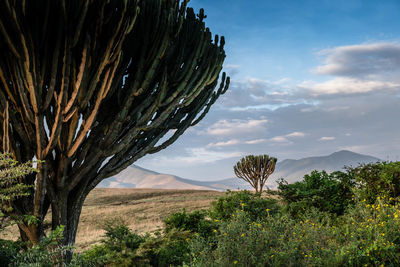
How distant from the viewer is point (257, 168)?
23.3 meters

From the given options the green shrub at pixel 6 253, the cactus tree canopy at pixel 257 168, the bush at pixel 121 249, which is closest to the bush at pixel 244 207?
the bush at pixel 121 249

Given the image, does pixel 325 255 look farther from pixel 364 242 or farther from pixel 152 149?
pixel 152 149

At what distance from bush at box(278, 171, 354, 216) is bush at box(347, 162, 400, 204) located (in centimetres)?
49

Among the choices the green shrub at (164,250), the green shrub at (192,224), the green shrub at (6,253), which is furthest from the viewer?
the green shrub at (192,224)

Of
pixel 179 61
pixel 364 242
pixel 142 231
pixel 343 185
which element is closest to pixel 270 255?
pixel 364 242

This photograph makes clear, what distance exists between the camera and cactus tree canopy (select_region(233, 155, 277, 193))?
23.3 meters

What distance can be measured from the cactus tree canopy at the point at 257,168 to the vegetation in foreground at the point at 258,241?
42.7 ft

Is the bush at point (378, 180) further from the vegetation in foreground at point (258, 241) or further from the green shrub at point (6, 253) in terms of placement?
the green shrub at point (6, 253)

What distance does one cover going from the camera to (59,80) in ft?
17.9

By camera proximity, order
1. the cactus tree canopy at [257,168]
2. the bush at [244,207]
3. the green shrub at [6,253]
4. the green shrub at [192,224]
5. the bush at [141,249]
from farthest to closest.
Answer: the cactus tree canopy at [257,168] < the bush at [244,207] < the green shrub at [192,224] < the bush at [141,249] < the green shrub at [6,253]

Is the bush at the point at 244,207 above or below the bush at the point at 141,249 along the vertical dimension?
above

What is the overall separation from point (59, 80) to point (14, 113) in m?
0.88

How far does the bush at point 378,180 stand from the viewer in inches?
363

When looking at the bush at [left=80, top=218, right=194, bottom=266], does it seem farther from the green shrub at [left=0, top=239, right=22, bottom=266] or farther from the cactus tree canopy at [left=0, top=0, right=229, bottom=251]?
the green shrub at [left=0, top=239, right=22, bottom=266]
